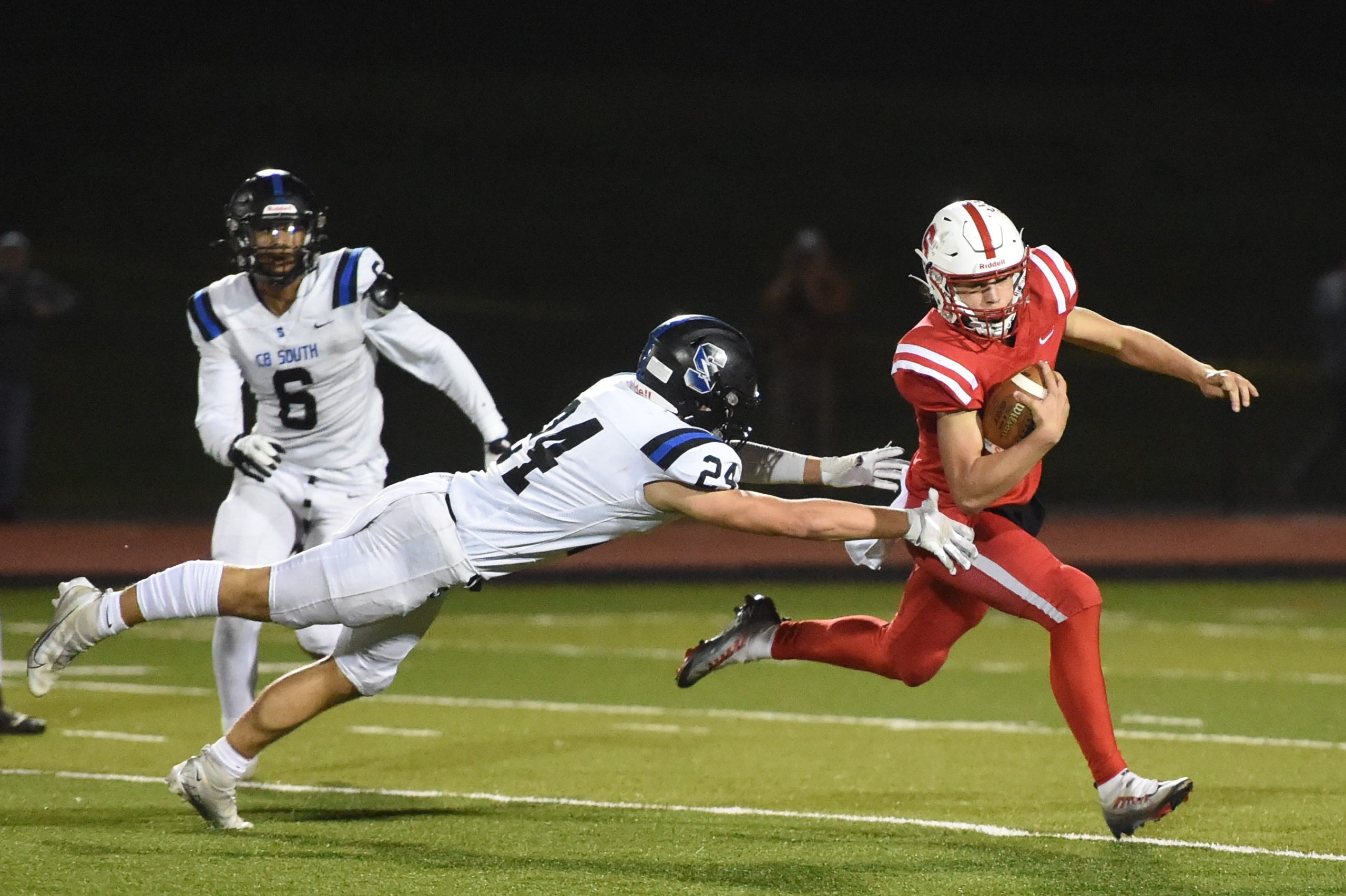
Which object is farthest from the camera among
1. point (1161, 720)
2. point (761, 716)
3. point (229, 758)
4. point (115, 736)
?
point (761, 716)

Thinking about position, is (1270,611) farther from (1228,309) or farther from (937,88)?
(937,88)

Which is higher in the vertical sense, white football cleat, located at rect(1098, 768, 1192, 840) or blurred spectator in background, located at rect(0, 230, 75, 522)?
white football cleat, located at rect(1098, 768, 1192, 840)

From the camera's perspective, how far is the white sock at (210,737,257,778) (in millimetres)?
5184

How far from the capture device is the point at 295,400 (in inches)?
249

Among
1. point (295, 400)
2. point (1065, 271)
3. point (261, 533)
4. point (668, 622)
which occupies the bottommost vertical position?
point (668, 622)

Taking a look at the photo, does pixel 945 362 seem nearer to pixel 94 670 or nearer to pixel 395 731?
pixel 395 731

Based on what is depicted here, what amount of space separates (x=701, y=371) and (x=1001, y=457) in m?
0.79

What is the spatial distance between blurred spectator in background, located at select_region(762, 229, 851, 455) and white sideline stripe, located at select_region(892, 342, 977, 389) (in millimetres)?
8928

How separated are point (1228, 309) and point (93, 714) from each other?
55.1ft

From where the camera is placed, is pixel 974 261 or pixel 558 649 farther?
pixel 558 649

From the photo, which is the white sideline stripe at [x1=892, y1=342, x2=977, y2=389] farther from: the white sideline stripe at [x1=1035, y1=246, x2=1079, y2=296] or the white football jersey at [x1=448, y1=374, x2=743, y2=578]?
the white football jersey at [x1=448, y1=374, x2=743, y2=578]

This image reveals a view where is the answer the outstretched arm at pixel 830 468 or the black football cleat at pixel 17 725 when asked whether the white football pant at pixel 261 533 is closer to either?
the black football cleat at pixel 17 725

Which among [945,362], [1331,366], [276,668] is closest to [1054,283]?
[945,362]

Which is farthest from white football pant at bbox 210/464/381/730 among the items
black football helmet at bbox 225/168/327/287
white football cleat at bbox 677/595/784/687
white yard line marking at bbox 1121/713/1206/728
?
white yard line marking at bbox 1121/713/1206/728
